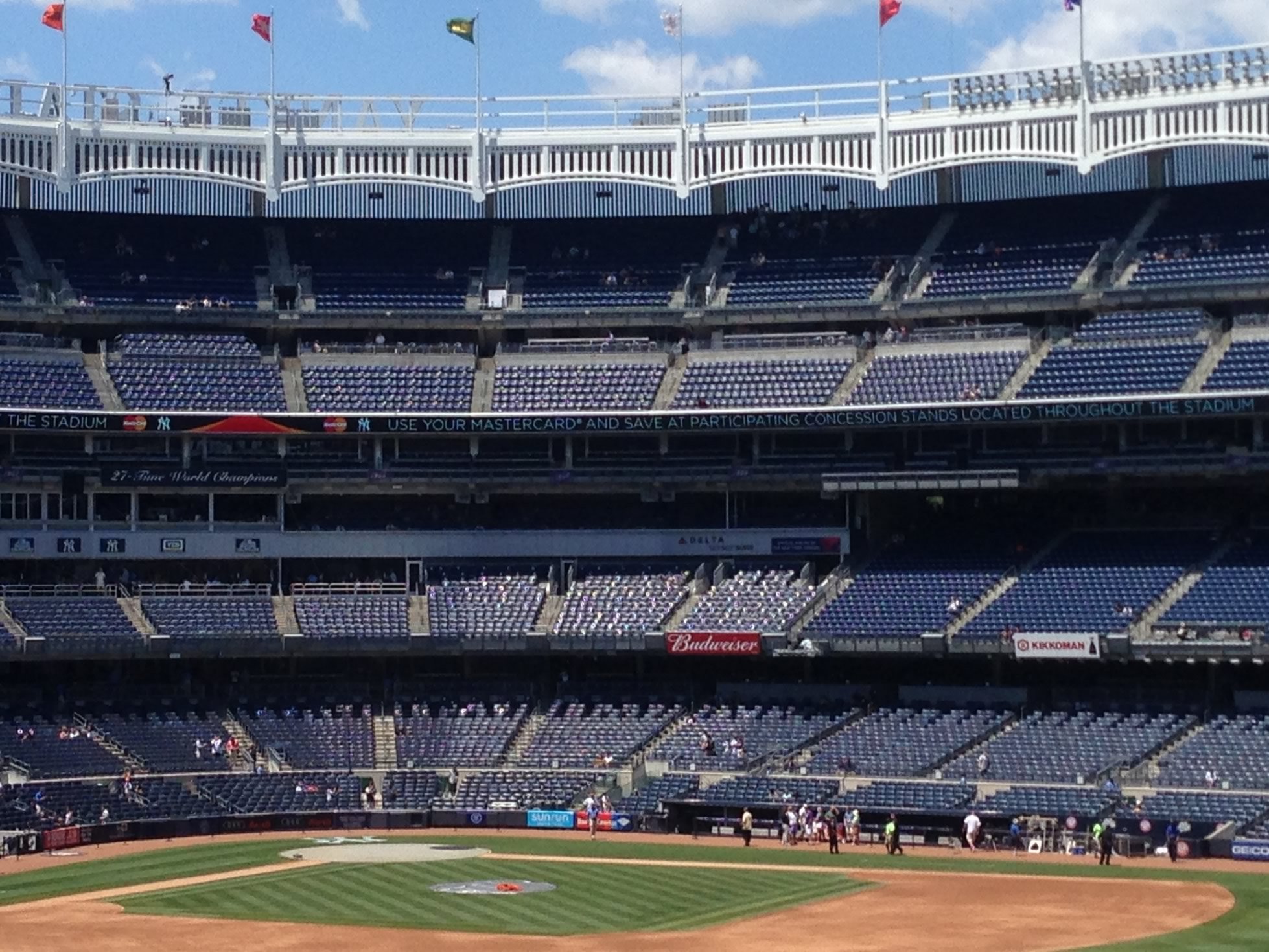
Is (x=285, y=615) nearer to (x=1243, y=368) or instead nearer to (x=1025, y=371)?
(x=1025, y=371)


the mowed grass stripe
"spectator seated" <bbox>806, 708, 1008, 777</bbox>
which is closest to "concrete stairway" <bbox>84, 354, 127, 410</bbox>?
the mowed grass stripe

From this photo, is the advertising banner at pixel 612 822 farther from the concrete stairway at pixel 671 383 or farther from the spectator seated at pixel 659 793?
the concrete stairway at pixel 671 383

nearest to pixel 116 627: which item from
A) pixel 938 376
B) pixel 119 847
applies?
pixel 119 847

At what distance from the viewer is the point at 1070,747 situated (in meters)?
73.2

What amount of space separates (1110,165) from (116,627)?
45217mm

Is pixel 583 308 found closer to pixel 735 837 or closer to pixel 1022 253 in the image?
pixel 1022 253

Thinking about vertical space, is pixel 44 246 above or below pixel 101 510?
above

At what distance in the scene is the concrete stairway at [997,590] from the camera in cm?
7831

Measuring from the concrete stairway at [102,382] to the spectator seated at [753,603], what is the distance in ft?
82.3

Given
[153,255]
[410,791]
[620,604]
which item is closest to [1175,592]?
[620,604]

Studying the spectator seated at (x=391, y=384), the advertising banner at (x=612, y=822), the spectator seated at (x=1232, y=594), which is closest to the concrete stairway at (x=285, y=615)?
the spectator seated at (x=391, y=384)

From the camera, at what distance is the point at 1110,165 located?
8700cm

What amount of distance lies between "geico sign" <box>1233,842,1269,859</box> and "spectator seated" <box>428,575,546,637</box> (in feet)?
98.8

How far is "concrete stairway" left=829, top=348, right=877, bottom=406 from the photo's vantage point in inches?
3337
